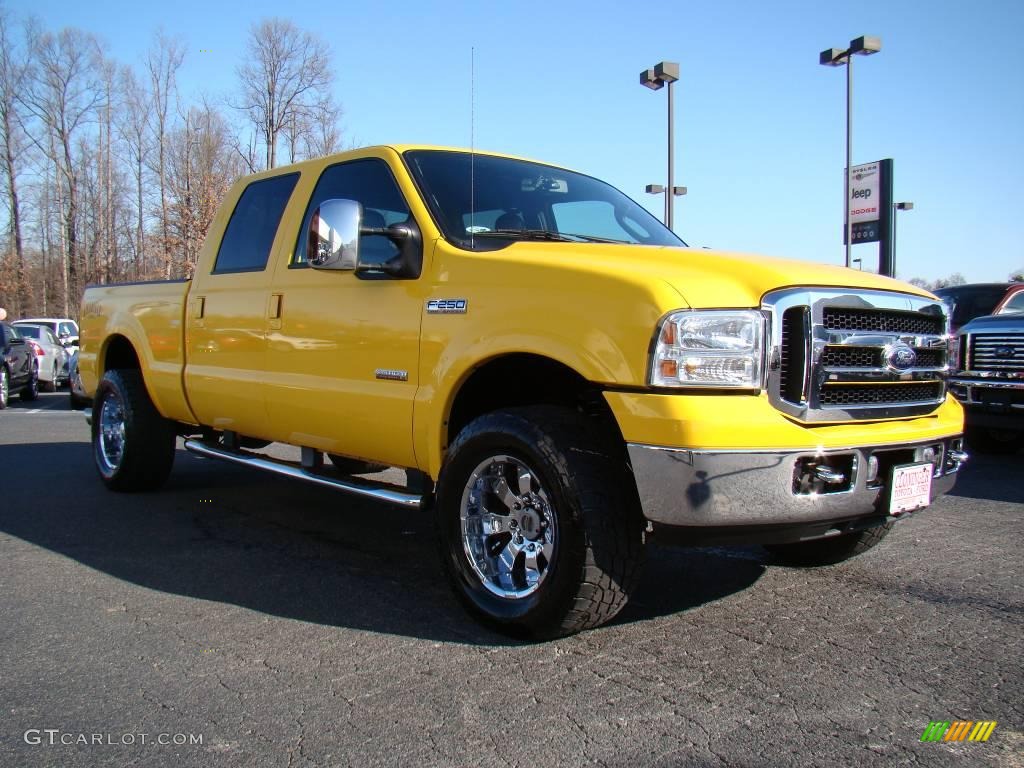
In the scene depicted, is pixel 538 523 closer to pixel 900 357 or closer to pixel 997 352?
pixel 900 357

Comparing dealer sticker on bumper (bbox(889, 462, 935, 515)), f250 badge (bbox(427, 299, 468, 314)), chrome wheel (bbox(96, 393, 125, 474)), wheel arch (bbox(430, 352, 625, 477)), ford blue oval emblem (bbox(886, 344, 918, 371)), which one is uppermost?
f250 badge (bbox(427, 299, 468, 314))

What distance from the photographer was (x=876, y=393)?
3.41 meters

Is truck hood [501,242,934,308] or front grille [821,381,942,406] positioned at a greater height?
truck hood [501,242,934,308]

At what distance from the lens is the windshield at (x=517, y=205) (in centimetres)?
406

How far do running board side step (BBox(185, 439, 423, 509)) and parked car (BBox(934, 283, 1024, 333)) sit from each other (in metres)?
9.05

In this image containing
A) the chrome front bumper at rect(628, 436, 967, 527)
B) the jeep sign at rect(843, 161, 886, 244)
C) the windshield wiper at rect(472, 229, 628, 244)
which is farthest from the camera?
the jeep sign at rect(843, 161, 886, 244)

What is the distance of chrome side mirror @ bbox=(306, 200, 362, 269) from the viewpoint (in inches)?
146

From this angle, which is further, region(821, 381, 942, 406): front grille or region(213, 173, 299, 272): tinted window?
region(213, 173, 299, 272): tinted window

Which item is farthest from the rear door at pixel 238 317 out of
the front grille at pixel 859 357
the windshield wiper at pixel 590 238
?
the front grille at pixel 859 357

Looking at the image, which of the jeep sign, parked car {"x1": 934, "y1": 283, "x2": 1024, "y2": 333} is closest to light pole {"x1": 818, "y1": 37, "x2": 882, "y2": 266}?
the jeep sign

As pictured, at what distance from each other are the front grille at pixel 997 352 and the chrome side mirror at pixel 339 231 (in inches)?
273

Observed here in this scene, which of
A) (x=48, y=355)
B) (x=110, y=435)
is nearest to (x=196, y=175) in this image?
(x=48, y=355)

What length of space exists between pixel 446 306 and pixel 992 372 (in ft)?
22.1

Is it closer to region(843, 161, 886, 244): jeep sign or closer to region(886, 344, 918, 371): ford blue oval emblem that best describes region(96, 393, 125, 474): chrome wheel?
region(886, 344, 918, 371): ford blue oval emblem
